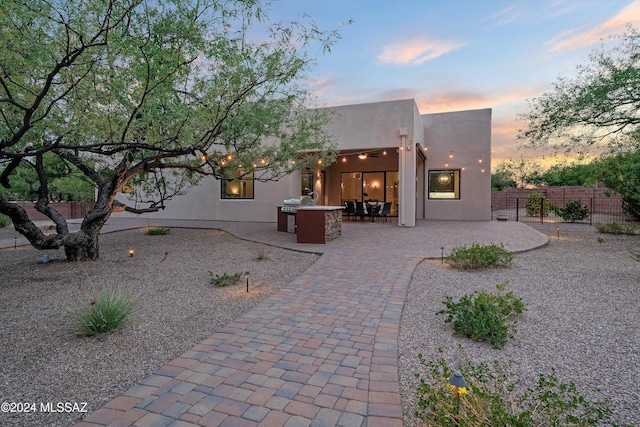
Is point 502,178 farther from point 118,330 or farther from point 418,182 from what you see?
point 118,330

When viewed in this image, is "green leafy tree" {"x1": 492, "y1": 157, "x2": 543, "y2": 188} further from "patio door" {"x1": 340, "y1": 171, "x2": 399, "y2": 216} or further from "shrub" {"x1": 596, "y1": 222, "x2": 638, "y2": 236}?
"shrub" {"x1": 596, "y1": 222, "x2": 638, "y2": 236}

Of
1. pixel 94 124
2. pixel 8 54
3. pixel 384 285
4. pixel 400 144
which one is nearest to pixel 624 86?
pixel 400 144

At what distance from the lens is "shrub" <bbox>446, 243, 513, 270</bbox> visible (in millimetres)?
5809

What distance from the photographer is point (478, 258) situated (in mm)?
5789

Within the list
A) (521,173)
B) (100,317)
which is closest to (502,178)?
(521,173)

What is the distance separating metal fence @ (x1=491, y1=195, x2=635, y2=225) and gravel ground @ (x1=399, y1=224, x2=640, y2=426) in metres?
9.18

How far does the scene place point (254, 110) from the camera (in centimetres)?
541

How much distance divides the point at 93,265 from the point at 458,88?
45.0 ft

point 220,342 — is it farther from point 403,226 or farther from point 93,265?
point 403,226

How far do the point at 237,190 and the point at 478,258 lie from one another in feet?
36.7

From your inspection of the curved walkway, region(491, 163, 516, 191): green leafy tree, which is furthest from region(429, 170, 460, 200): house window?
region(491, 163, 516, 191): green leafy tree

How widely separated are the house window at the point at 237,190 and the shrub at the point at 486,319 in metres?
12.1

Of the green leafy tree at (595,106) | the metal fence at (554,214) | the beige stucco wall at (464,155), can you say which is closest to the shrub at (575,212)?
the metal fence at (554,214)

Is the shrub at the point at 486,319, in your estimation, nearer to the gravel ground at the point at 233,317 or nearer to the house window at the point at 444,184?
the gravel ground at the point at 233,317
